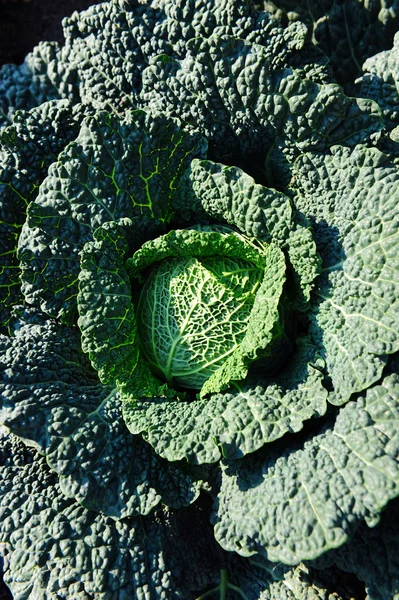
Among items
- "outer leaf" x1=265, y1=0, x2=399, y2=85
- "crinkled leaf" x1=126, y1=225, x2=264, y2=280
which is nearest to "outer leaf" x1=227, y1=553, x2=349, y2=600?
"crinkled leaf" x1=126, y1=225, x2=264, y2=280

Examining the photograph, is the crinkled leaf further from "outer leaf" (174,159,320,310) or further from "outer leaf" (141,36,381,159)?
"outer leaf" (141,36,381,159)

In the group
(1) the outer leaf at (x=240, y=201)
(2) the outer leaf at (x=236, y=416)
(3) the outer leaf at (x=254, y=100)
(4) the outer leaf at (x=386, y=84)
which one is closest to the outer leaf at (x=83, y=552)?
(2) the outer leaf at (x=236, y=416)

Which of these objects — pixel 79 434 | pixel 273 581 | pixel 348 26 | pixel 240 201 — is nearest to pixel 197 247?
pixel 240 201

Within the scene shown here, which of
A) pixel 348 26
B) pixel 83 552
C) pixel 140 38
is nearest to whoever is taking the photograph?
pixel 83 552

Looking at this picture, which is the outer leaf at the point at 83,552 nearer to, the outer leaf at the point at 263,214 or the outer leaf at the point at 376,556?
the outer leaf at the point at 376,556

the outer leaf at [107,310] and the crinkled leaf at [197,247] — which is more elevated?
the crinkled leaf at [197,247]

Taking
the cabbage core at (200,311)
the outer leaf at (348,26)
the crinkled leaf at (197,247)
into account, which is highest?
the outer leaf at (348,26)

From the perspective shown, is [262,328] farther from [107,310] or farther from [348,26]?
[348,26]

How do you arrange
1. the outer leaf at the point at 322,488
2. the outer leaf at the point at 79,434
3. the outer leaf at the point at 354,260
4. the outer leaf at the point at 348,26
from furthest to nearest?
the outer leaf at the point at 348,26 < the outer leaf at the point at 79,434 < the outer leaf at the point at 354,260 < the outer leaf at the point at 322,488
